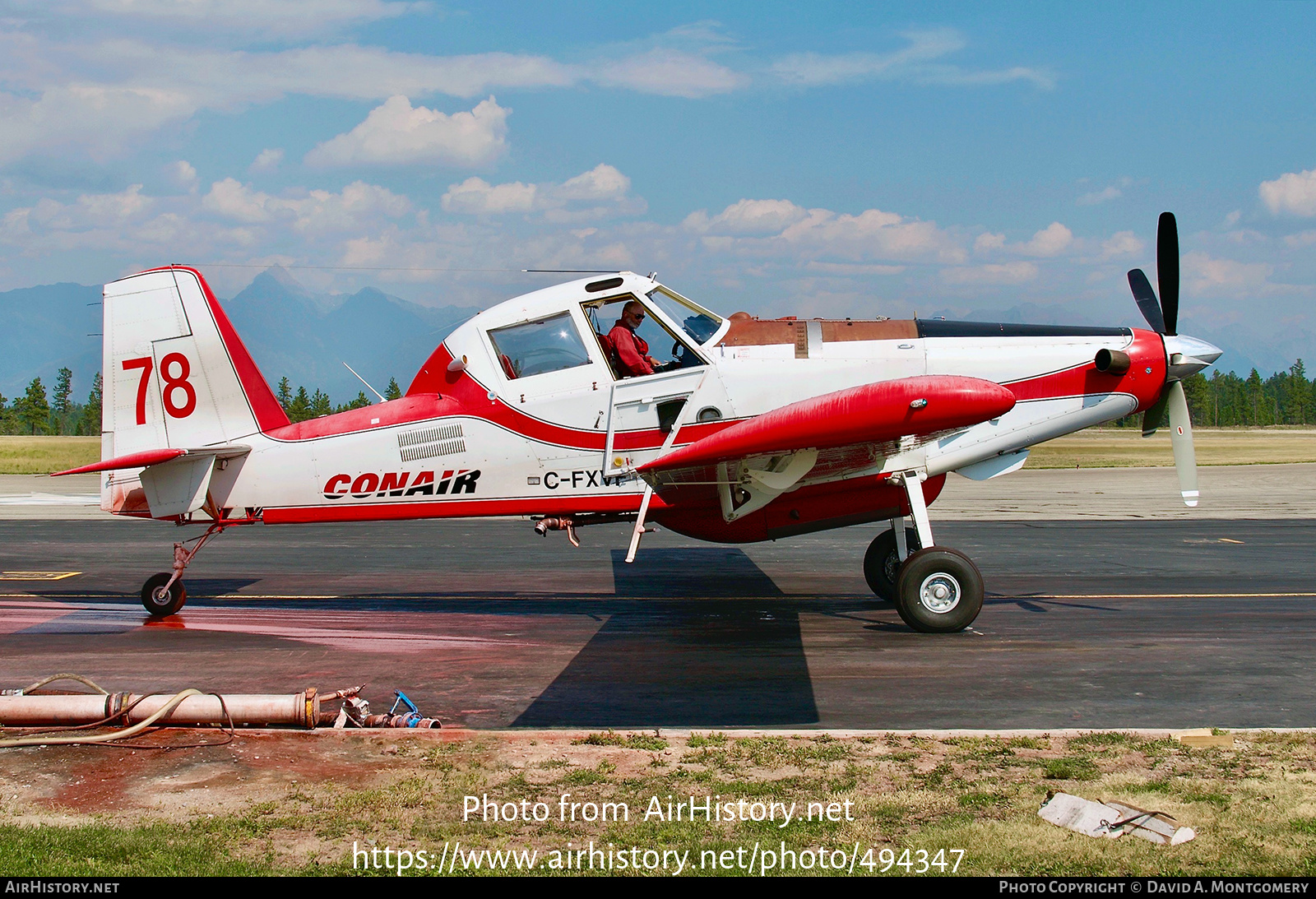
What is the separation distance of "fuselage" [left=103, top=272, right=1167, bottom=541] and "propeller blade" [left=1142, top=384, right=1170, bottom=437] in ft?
0.58

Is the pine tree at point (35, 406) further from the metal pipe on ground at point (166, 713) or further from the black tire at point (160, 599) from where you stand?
the metal pipe on ground at point (166, 713)

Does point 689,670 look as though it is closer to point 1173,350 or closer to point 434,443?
point 434,443

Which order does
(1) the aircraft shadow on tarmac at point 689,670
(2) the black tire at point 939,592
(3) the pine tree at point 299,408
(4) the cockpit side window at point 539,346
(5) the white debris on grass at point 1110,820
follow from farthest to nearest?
1. (3) the pine tree at point 299,408
2. (4) the cockpit side window at point 539,346
3. (2) the black tire at point 939,592
4. (1) the aircraft shadow on tarmac at point 689,670
5. (5) the white debris on grass at point 1110,820

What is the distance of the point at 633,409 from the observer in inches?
404

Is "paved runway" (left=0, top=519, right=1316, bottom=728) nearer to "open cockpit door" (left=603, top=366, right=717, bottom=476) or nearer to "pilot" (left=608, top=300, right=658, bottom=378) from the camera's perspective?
"open cockpit door" (left=603, top=366, right=717, bottom=476)

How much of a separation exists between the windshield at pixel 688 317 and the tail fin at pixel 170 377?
4748mm

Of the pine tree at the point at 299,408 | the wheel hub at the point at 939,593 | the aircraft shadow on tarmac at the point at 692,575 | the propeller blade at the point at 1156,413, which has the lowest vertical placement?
the aircraft shadow on tarmac at the point at 692,575

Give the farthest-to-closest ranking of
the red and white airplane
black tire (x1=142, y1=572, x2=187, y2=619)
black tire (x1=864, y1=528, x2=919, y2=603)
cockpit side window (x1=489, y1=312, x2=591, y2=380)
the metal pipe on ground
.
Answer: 1. black tire (x1=864, y1=528, x2=919, y2=603)
2. black tire (x1=142, y1=572, x2=187, y2=619)
3. cockpit side window (x1=489, y1=312, x2=591, y2=380)
4. the red and white airplane
5. the metal pipe on ground

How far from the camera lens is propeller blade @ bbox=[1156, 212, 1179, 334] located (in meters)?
10.7

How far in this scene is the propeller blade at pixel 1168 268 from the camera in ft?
35.2

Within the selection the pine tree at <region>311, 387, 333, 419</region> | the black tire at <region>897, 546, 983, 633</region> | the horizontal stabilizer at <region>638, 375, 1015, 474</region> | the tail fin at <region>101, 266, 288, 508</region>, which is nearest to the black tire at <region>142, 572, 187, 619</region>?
the tail fin at <region>101, 266, 288, 508</region>

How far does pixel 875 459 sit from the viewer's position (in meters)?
9.91

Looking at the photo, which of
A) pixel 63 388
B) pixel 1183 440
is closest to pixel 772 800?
pixel 1183 440

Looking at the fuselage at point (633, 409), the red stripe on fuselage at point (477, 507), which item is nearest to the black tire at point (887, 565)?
the fuselage at point (633, 409)
